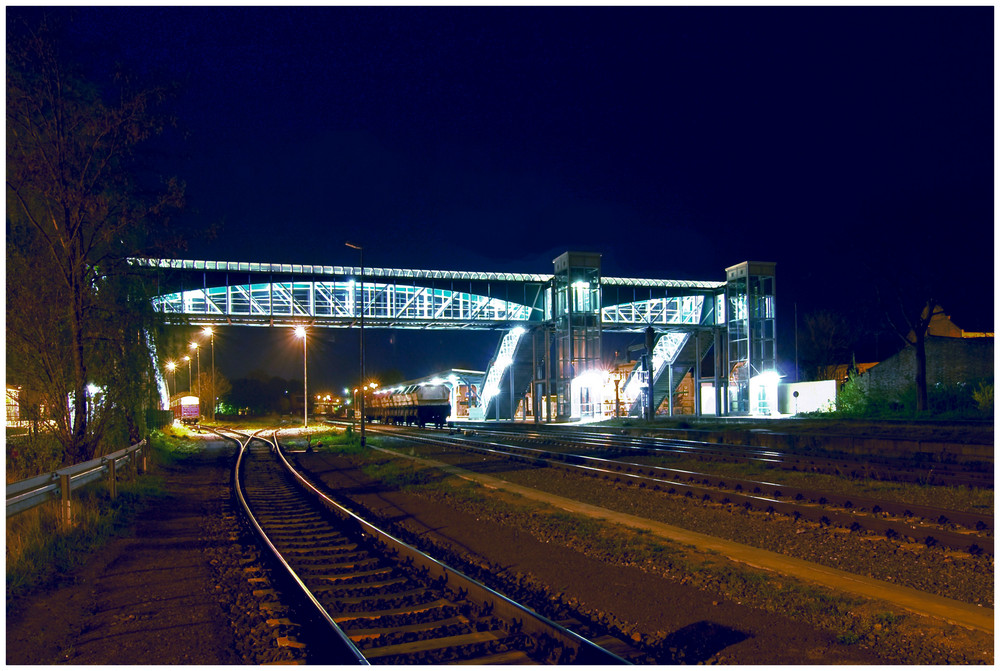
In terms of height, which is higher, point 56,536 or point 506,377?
point 506,377

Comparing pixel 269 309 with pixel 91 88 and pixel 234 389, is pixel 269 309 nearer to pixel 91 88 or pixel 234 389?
pixel 91 88

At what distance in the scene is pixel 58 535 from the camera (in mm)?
10258

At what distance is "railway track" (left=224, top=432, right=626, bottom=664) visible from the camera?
562 cm

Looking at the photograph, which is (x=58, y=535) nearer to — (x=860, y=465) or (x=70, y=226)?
(x=70, y=226)

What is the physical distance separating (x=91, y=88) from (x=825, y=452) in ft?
69.1

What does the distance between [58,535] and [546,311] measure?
41191mm

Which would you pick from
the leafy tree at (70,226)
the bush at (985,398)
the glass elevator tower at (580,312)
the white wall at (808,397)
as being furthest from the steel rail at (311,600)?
the white wall at (808,397)

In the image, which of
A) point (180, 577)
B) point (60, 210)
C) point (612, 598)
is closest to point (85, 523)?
point (180, 577)

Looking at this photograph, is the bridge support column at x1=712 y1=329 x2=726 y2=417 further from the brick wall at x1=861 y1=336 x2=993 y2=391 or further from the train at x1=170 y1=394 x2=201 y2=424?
the train at x1=170 y1=394 x2=201 y2=424

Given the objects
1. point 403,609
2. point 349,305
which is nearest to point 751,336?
point 349,305

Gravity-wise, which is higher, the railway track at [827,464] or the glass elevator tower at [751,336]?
the glass elevator tower at [751,336]

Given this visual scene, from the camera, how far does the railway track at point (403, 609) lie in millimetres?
5625

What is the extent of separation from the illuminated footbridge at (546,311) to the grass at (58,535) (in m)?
28.1

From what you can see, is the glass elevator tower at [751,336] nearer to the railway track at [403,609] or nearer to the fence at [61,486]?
the fence at [61,486]
